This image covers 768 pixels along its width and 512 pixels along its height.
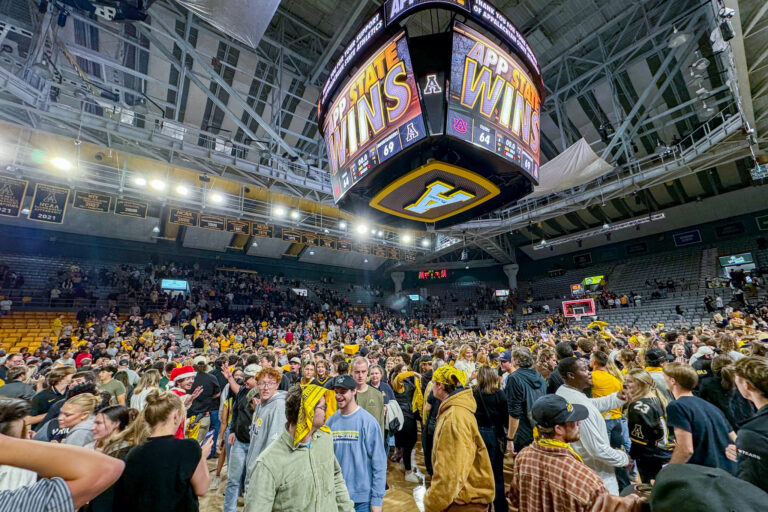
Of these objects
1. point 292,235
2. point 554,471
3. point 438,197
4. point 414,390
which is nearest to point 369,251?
point 292,235

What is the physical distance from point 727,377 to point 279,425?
4680mm

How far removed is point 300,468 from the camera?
2174 millimetres

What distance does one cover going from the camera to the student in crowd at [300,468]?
202cm

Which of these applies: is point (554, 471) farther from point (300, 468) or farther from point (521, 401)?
point (521, 401)

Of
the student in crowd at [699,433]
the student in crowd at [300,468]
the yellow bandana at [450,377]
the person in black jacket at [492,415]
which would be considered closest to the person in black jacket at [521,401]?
the person in black jacket at [492,415]

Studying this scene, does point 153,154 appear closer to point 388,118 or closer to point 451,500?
point 388,118

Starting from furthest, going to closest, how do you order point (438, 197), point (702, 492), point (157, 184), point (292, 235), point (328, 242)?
point (328, 242)
point (292, 235)
point (157, 184)
point (438, 197)
point (702, 492)

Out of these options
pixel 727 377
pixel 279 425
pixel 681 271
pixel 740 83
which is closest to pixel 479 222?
pixel 740 83

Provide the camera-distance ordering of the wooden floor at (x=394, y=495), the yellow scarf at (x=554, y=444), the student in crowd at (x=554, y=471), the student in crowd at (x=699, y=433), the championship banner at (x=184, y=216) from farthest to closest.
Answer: the championship banner at (x=184, y=216) < the wooden floor at (x=394, y=495) < the student in crowd at (x=699, y=433) < the yellow scarf at (x=554, y=444) < the student in crowd at (x=554, y=471)

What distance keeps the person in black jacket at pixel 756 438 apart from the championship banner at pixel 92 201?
16.1 metres

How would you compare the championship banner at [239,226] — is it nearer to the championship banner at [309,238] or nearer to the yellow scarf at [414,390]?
the championship banner at [309,238]

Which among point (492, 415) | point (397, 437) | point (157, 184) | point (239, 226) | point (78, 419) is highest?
point (157, 184)

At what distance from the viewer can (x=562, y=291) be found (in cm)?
2777

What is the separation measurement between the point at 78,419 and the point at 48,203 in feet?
40.1
